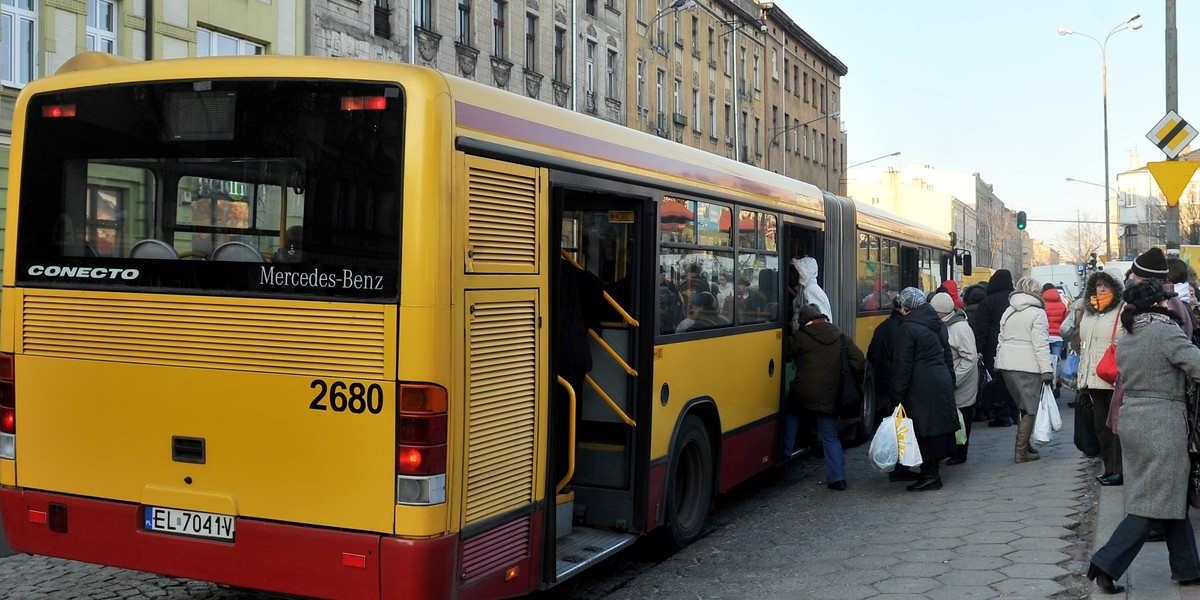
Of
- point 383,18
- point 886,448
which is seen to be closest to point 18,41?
point 383,18

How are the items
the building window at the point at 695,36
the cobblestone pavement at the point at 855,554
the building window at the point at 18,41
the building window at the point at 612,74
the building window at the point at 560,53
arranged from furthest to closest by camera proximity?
the building window at the point at 695,36
the building window at the point at 612,74
the building window at the point at 560,53
the building window at the point at 18,41
the cobblestone pavement at the point at 855,554

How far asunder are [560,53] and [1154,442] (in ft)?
103

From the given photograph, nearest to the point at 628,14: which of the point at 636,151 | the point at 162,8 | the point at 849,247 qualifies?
the point at 162,8

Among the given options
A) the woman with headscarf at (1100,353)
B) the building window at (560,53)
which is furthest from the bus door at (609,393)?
the building window at (560,53)

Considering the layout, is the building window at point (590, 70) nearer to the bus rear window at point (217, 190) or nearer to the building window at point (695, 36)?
the building window at point (695, 36)

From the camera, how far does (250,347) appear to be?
5164 millimetres

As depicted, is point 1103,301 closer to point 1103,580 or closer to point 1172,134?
point 1103,580

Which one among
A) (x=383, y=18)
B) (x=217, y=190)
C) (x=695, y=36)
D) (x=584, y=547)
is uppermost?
(x=695, y=36)

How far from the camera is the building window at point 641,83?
42.1m

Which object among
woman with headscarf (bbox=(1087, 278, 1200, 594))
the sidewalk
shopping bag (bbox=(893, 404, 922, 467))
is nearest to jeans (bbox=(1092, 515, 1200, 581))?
woman with headscarf (bbox=(1087, 278, 1200, 594))

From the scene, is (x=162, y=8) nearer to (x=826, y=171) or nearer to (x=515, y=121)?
(x=515, y=121)

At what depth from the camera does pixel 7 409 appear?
5.75 meters

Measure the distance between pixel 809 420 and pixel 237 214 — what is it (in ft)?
22.4

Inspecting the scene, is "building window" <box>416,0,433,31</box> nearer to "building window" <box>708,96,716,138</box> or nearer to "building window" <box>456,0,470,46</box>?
"building window" <box>456,0,470,46</box>
